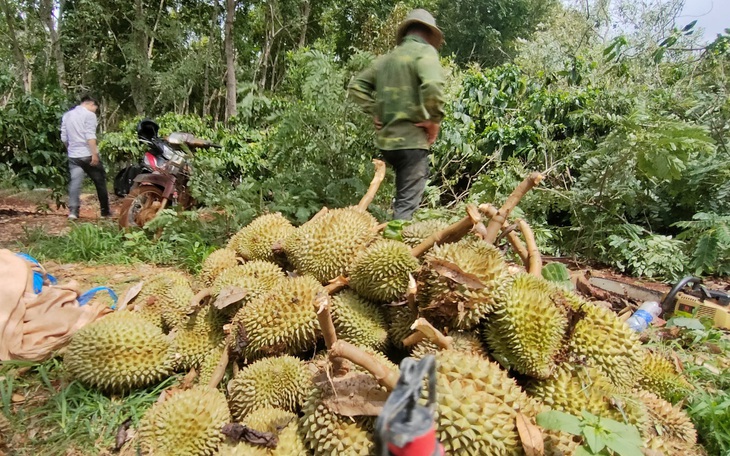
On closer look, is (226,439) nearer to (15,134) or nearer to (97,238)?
(97,238)

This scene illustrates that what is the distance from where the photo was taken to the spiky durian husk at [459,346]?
1399mm

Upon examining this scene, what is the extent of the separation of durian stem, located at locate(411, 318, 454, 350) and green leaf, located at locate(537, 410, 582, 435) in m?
0.32

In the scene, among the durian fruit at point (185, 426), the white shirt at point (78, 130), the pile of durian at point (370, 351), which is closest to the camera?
the pile of durian at point (370, 351)

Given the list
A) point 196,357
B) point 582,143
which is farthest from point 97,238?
point 582,143

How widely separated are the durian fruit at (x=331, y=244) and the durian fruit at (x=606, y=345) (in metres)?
0.85

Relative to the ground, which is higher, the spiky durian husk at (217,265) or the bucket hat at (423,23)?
the bucket hat at (423,23)

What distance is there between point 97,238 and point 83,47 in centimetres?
1852

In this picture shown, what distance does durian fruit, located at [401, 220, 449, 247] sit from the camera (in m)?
1.84

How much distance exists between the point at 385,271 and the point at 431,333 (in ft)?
1.23

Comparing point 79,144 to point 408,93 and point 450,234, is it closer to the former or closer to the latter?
point 408,93

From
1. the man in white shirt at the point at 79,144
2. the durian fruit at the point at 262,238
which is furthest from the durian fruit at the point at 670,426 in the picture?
the man in white shirt at the point at 79,144

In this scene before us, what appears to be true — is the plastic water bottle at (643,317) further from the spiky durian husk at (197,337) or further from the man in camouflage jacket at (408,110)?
the spiky durian husk at (197,337)

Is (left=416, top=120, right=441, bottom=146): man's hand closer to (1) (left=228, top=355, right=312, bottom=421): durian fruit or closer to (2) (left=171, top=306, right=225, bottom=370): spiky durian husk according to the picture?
(2) (left=171, top=306, right=225, bottom=370): spiky durian husk

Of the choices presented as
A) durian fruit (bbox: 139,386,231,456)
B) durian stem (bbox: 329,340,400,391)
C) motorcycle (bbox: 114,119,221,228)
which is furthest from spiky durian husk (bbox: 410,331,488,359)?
motorcycle (bbox: 114,119,221,228)
